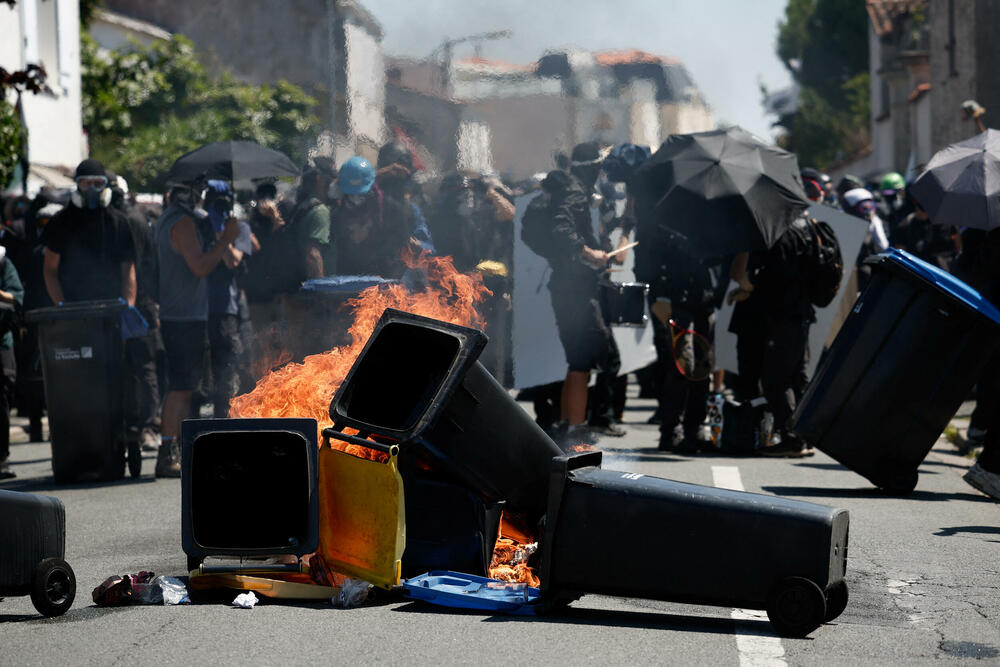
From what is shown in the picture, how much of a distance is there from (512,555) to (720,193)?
16.0 ft

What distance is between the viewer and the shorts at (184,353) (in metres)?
10.5

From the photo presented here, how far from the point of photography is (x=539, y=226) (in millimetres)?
10773

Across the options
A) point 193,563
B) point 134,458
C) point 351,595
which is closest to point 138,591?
point 193,563

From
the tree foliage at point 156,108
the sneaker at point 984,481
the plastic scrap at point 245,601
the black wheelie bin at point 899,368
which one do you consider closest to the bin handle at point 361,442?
the plastic scrap at point 245,601

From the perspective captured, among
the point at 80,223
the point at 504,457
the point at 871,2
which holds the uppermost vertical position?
the point at 871,2

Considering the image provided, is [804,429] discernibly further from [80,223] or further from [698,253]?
[80,223]

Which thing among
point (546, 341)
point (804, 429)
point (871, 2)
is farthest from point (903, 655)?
point (871, 2)

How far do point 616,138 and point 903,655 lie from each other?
30.7 feet

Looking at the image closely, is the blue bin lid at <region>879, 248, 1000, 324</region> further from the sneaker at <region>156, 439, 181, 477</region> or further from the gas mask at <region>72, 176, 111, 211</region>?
the gas mask at <region>72, 176, 111, 211</region>

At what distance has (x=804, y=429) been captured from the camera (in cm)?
923

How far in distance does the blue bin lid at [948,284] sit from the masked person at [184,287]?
187 inches

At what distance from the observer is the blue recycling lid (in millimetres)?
5902

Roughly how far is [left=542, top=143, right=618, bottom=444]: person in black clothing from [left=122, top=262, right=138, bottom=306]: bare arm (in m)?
3.02

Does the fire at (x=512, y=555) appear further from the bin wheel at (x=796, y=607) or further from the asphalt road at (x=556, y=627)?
the bin wheel at (x=796, y=607)
